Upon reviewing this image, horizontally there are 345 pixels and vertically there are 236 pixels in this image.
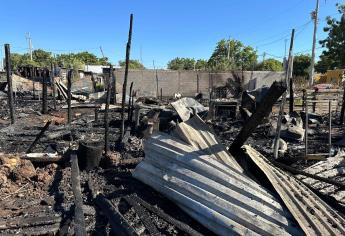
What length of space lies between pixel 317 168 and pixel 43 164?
4828mm

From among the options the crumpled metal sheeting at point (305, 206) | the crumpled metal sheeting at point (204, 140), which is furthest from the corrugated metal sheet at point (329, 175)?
the crumpled metal sheeting at point (204, 140)

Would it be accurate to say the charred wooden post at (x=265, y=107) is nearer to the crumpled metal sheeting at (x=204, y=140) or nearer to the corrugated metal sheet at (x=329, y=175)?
the crumpled metal sheeting at (x=204, y=140)

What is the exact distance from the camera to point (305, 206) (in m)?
4.16

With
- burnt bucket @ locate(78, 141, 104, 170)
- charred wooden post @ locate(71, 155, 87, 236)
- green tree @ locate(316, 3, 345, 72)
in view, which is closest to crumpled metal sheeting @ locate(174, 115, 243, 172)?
charred wooden post @ locate(71, 155, 87, 236)

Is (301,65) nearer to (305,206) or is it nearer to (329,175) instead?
(329,175)

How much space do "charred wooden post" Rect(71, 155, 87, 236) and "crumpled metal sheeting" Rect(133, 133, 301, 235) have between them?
94 cm

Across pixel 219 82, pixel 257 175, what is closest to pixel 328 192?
pixel 257 175

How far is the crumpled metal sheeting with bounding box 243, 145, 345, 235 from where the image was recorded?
3799mm

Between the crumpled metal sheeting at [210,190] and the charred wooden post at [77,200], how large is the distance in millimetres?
943

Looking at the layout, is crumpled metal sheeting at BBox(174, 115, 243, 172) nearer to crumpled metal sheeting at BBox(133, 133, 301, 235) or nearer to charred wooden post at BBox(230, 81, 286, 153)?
crumpled metal sheeting at BBox(133, 133, 301, 235)

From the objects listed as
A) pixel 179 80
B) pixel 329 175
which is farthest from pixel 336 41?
pixel 329 175

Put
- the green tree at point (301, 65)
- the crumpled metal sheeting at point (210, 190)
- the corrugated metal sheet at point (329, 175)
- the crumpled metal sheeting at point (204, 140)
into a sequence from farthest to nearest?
the green tree at point (301, 65)
the corrugated metal sheet at point (329, 175)
the crumpled metal sheeting at point (204, 140)
the crumpled metal sheeting at point (210, 190)

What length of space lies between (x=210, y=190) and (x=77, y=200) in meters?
1.75

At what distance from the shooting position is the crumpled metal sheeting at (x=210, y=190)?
13.1 feet
